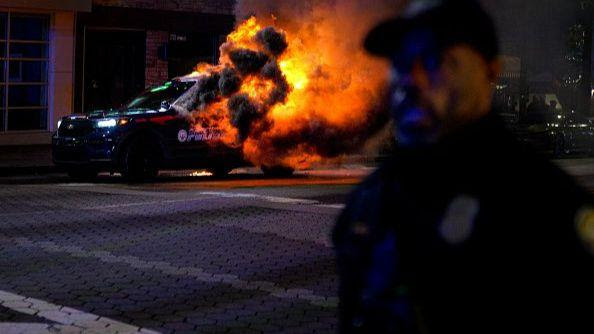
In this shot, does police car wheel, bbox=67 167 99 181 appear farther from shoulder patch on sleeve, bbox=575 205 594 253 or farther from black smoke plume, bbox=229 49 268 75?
shoulder patch on sleeve, bbox=575 205 594 253

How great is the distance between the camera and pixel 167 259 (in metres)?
9.81

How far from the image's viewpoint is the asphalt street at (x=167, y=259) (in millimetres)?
7434

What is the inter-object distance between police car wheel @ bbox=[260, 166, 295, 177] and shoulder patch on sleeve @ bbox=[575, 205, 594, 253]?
16.2 m

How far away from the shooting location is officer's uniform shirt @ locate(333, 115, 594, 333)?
2305mm

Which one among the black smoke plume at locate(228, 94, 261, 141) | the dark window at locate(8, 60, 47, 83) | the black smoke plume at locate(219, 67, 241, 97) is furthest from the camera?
the dark window at locate(8, 60, 47, 83)

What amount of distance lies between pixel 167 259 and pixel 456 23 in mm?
7638

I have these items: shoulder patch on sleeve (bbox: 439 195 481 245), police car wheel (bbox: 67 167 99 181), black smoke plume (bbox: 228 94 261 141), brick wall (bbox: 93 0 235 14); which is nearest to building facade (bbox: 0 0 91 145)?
brick wall (bbox: 93 0 235 14)

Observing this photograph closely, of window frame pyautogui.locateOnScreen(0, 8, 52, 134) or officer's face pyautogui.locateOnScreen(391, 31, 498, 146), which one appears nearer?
officer's face pyautogui.locateOnScreen(391, 31, 498, 146)

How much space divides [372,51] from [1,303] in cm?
578

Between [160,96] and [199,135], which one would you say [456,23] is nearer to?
[199,135]

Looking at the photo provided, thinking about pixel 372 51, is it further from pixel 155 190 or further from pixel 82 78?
pixel 82 78

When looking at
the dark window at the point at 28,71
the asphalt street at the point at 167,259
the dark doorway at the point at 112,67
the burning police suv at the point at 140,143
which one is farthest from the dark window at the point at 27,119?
the asphalt street at the point at 167,259

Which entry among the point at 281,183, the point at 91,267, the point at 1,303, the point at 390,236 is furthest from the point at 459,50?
the point at 281,183

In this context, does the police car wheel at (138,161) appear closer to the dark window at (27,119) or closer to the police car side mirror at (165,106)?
the police car side mirror at (165,106)
